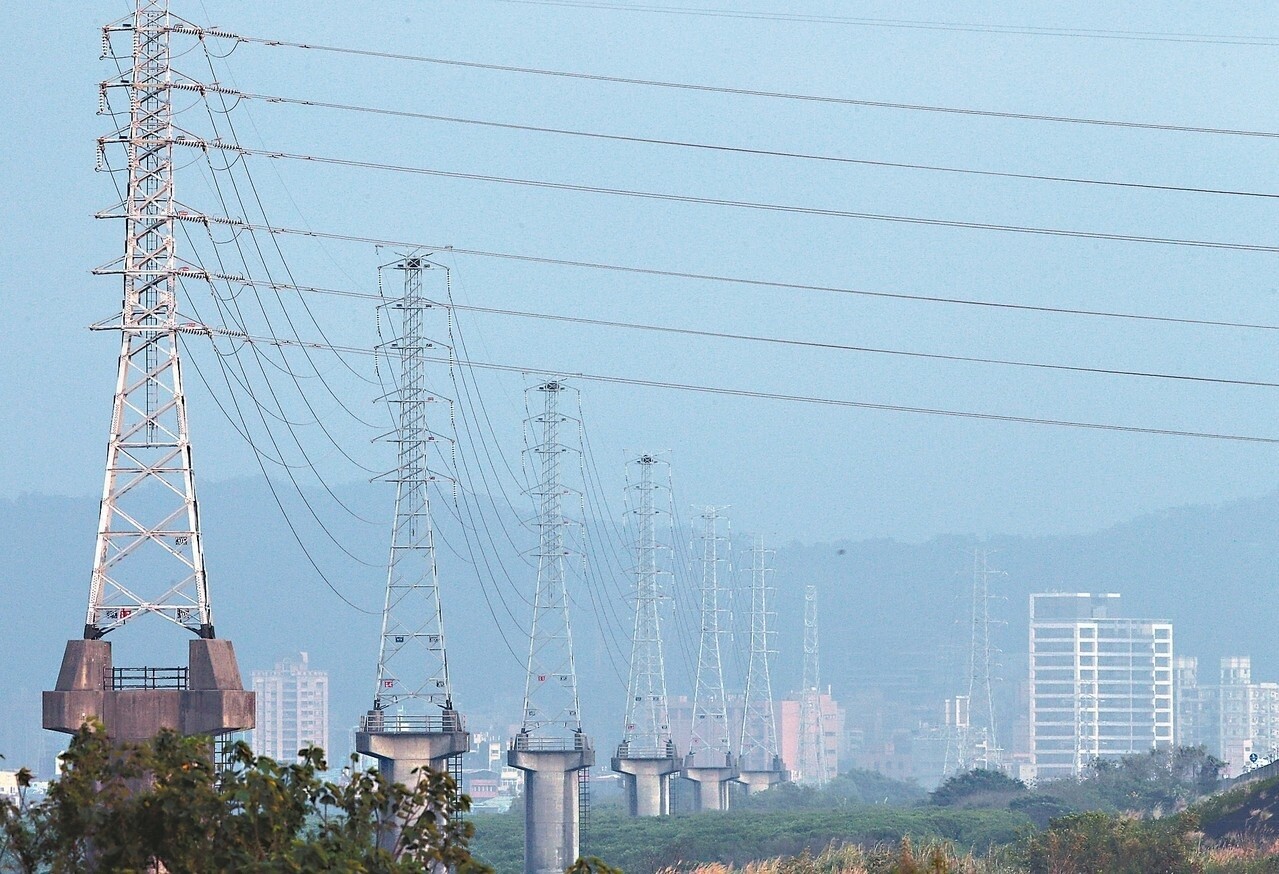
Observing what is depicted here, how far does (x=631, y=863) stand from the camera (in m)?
107

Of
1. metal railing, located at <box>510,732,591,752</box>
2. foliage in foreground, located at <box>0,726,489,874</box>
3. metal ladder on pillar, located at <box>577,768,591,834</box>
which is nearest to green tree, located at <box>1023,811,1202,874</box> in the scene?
foliage in foreground, located at <box>0,726,489,874</box>

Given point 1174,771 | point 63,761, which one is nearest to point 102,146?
point 63,761

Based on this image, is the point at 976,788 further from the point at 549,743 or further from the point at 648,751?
the point at 549,743

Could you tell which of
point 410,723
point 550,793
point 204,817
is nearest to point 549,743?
point 550,793

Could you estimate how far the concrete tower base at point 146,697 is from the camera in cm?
4469

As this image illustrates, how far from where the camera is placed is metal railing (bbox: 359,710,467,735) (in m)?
82.6

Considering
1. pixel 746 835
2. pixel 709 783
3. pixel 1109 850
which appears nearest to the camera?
pixel 1109 850

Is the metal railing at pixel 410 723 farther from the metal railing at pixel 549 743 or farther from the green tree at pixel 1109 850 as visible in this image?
the green tree at pixel 1109 850

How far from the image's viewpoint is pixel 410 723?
85125 millimetres

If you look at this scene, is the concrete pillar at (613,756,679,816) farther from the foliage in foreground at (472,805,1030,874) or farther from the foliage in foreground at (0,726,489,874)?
the foliage in foreground at (0,726,489,874)

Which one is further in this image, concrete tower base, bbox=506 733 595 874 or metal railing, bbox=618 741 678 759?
metal railing, bbox=618 741 678 759

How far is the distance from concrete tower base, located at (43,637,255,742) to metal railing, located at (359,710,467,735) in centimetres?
3593

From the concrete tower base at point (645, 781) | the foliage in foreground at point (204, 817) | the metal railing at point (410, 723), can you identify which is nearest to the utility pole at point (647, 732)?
the concrete tower base at point (645, 781)

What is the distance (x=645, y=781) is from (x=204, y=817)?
134m
